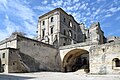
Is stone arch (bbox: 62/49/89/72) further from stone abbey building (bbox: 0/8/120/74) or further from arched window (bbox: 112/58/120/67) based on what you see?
arched window (bbox: 112/58/120/67)

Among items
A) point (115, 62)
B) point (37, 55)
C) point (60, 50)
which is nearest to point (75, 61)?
point (60, 50)

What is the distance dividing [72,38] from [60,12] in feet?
25.7

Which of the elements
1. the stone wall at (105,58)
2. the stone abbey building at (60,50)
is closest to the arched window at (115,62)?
the stone abbey building at (60,50)

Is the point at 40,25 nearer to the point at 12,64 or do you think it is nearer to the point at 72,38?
the point at 72,38

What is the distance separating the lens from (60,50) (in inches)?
1237

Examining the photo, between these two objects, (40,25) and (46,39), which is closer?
(46,39)

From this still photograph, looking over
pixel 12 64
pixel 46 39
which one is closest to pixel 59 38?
pixel 46 39

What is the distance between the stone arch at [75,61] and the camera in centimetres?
3120

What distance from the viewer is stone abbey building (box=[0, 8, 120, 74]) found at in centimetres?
2030

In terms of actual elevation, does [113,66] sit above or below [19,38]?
below

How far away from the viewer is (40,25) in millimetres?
40281

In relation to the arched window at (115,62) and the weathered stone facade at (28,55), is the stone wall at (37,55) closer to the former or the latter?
the weathered stone facade at (28,55)

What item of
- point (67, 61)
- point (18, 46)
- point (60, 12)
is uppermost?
point (60, 12)

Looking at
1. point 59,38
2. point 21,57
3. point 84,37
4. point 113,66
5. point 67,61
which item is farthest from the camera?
point 84,37
